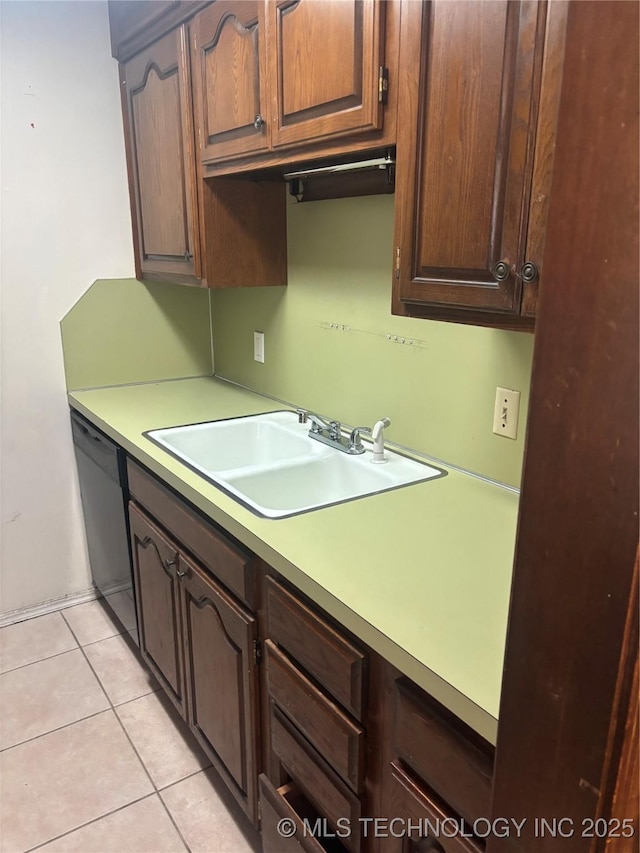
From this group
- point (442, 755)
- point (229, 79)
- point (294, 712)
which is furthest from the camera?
point (229, 79)

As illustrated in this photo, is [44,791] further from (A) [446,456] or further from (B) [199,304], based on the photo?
(B) [199,304]

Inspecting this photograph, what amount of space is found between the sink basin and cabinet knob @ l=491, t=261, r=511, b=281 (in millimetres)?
600

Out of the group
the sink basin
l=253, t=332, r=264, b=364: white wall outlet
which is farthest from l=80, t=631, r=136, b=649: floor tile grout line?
l=253, t=332, r=264, b=364: white wall outlet

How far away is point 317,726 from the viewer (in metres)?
1.16

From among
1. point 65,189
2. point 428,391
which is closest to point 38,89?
point 65,189

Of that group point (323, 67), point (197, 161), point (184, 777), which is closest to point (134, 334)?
point (197, 161)

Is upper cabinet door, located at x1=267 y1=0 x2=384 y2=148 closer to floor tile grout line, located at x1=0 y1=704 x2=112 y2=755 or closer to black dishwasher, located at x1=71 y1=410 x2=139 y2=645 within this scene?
black dishwasher, located at x1=71 y1=410 x2=139 y2=645

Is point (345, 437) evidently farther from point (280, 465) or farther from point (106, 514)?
point (106, 514)

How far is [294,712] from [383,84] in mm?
1233

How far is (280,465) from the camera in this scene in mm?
1696

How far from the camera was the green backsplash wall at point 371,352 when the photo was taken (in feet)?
4.89

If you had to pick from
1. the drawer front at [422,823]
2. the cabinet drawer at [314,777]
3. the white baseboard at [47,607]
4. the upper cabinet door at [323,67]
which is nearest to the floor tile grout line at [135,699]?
the white baseboard at [47,607]

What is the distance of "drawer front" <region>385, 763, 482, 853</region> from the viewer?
2.84 ft

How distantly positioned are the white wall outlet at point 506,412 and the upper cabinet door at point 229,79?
2.75ft
